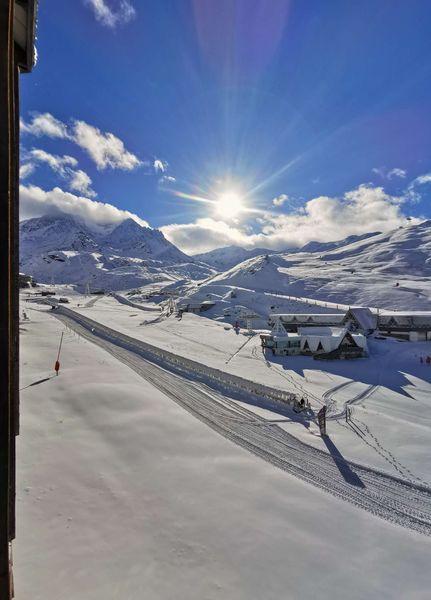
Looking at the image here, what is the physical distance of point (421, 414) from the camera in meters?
24.0

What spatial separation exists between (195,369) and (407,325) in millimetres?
44899

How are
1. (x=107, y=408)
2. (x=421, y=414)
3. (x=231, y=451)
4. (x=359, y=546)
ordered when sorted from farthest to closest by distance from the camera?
(x=421, y=414) < (x=107, y=408) < (x=231, y=451) < (x=359, y=546)

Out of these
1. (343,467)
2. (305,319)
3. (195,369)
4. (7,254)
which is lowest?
(343,467)

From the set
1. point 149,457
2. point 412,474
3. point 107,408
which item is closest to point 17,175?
point 149,457

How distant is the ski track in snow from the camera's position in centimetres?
1263

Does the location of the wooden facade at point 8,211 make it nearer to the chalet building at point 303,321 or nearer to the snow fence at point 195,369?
the snow fence at point 195,369

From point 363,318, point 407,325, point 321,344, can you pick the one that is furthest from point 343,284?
point 321,344

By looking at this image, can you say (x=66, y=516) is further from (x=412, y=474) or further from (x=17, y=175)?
(x=412, y=474)

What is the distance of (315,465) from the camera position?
15.3 metres

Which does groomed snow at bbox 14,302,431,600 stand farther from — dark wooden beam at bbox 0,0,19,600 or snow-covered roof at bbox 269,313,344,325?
snow-covered roof at bbox 269,313,344,325

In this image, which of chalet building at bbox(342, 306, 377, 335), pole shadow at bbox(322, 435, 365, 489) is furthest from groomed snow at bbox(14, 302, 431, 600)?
chalet building at bbox(342, 306, 377, 335)

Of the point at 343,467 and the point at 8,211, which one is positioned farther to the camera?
the point at 343,467

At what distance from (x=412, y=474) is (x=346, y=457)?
9.39 feet

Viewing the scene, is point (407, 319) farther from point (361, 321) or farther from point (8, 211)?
point (8, 211)
